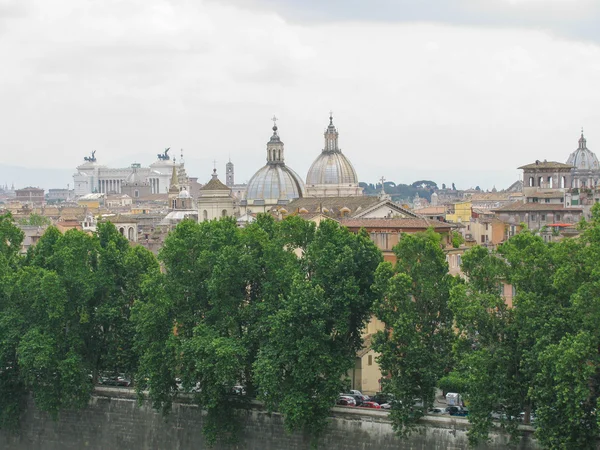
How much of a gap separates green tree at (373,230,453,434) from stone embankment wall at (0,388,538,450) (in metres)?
0.88

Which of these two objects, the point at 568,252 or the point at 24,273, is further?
the point at 24,273

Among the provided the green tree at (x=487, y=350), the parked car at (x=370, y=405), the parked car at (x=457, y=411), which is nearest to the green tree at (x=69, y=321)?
the parked car at (x=370, y=405)

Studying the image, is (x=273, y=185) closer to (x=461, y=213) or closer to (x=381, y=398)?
(x=461, y=213)

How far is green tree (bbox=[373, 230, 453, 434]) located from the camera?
39656 millimetres

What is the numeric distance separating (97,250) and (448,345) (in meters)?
13.9

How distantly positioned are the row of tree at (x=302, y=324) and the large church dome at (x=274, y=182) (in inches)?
2058

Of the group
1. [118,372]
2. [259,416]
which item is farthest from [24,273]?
[259,416]

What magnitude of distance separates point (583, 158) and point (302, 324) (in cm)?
11419

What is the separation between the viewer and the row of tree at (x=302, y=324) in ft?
122

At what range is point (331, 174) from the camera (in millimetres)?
108125

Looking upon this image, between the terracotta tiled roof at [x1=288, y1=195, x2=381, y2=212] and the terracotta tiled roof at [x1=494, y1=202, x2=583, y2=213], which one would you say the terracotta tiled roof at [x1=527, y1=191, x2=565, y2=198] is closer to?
the terracotta tiled roof at [x1=494, y1=202, x2=583, y2=213]

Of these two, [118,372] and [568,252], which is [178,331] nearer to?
[118,372]

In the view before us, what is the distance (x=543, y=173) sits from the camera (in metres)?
98.6

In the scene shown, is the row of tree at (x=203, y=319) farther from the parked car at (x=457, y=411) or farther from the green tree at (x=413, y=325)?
the parked car at (x=457, y=411)
